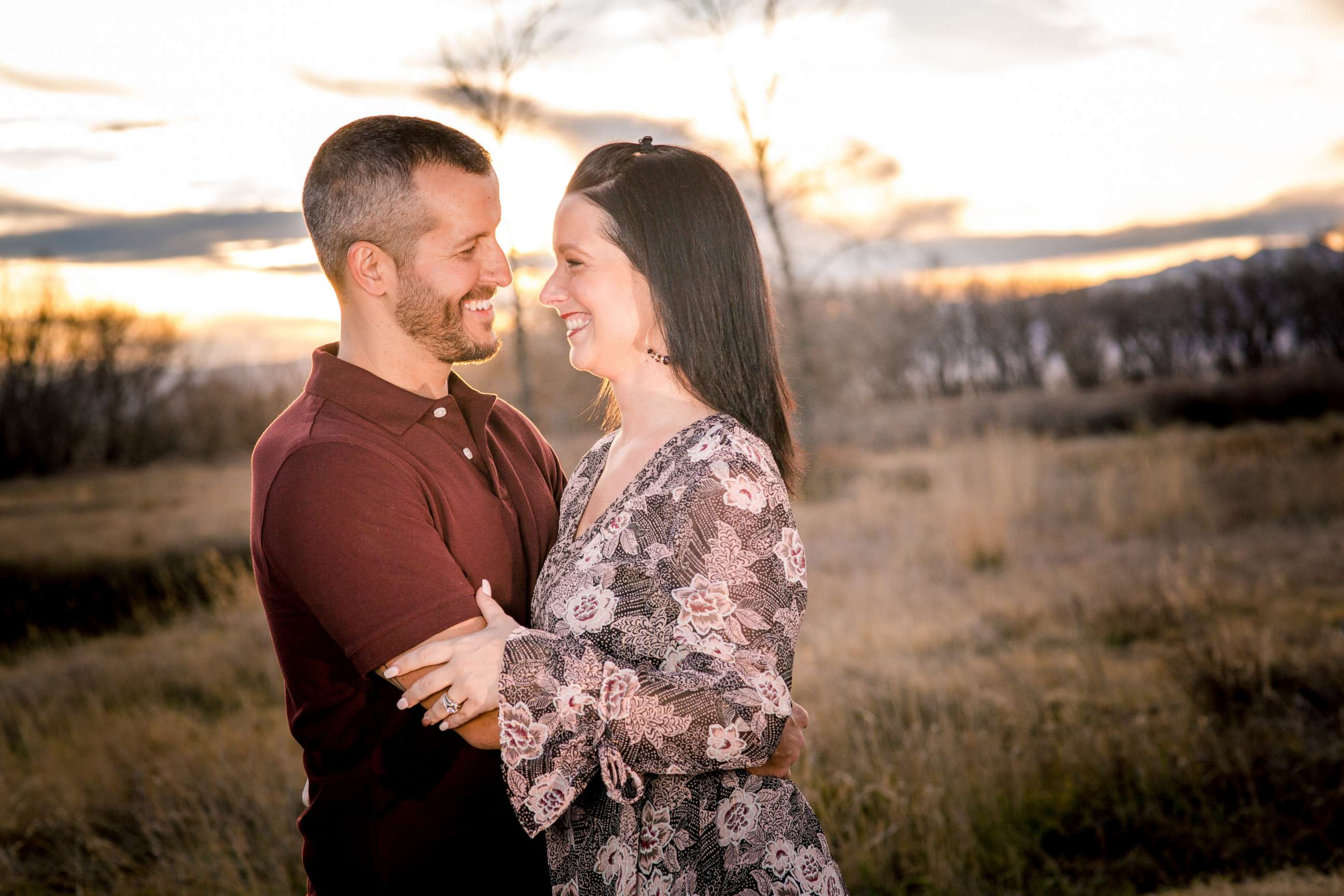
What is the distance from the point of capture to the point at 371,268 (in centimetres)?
234

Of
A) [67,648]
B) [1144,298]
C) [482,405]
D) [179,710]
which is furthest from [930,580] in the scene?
[1144,298]

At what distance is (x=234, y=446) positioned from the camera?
15.9 metres

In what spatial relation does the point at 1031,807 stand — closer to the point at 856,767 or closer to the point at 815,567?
the point at 856,767

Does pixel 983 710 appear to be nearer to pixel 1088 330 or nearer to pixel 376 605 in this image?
pixel 376 605

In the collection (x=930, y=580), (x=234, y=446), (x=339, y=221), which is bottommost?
(x=930, y=580)

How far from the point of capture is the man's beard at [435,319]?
2.34 meters

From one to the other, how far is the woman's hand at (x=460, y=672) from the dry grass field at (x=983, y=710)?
8.79 feet

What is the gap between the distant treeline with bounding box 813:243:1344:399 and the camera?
27.5 meters

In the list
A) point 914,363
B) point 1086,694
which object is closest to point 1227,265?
point 914,363

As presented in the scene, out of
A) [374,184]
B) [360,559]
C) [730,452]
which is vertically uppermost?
[374,184]

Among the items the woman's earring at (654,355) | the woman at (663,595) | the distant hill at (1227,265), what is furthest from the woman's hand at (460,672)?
the distant hill at (1227,265)

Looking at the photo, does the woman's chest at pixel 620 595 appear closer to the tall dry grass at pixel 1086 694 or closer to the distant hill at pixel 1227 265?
the tall dry grass at pixel 1086 694

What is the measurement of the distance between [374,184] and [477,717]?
1317 millimetres

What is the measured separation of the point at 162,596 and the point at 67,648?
4.86ft
